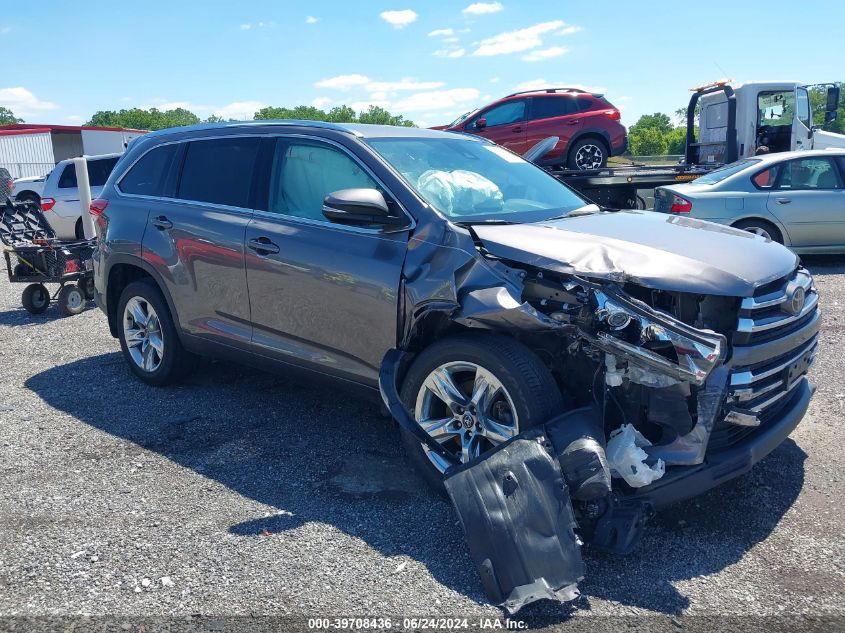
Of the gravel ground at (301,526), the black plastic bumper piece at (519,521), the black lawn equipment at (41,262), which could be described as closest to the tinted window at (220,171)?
the gravel ground at (301,526)

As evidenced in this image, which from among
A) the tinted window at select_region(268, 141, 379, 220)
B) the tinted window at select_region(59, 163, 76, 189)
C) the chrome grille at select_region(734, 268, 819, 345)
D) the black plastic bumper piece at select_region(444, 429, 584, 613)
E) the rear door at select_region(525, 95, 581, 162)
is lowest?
the black plastic bumper piece at select_region(444, 429, 584, 613)

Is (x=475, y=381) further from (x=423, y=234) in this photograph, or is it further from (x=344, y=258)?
(x=344, y=258)

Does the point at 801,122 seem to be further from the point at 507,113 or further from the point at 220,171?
the point at 220,171

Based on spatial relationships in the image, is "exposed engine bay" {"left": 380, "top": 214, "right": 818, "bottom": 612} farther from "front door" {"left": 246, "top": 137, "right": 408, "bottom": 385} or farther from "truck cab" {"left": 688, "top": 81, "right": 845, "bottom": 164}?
"truck cab" {"left": 688, "top": 81, "right": 845, "bottom": 164}

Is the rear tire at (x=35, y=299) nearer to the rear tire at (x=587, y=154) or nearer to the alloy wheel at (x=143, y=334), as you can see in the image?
the alloy wheel at (x=143, y=334)

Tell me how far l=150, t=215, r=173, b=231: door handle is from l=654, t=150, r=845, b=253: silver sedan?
7016 mm

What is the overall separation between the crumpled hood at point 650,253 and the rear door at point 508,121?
10.3 m

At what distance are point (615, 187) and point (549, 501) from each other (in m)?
9.84

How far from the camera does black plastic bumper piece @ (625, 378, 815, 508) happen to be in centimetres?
321

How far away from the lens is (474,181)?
4.50 m

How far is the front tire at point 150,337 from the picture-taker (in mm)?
5527

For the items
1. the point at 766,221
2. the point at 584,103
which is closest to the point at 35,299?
the point at 766,221

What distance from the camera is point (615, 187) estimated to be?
12.1 meters

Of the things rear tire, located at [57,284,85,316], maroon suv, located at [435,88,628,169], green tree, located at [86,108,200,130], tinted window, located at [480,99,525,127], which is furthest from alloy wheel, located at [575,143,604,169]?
green tree, located at [86,108,200,130]
